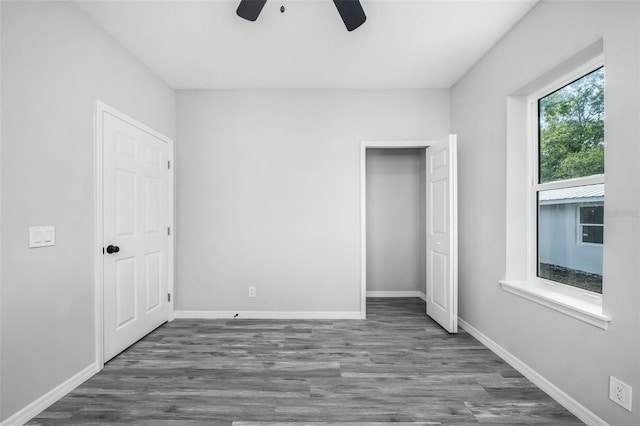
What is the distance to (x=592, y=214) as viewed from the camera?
1.87 metres

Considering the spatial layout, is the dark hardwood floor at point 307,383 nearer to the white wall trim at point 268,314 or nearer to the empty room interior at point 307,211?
the empty room interior at point 307,211

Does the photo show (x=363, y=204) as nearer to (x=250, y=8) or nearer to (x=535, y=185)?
(x=535, y=185)

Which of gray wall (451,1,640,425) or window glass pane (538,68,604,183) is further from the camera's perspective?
window glass pane (538,68,604,183)

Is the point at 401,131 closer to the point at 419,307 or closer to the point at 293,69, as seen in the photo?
the point at 293,69

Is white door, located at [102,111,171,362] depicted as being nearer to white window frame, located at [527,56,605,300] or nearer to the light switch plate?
the light switch plate

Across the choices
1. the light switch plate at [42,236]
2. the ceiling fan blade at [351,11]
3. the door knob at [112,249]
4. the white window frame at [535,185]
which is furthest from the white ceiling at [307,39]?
the door knob at [112,249]

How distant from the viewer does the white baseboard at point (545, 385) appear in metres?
1.74

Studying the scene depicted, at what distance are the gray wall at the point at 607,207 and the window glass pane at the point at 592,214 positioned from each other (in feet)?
0.69

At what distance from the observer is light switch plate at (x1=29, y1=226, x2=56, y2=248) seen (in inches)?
70.8

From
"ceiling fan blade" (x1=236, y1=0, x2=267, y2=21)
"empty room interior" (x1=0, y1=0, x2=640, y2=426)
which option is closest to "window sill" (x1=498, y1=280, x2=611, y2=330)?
"empty room interior" (x1=0, y1=0, x2=640, y2=426)

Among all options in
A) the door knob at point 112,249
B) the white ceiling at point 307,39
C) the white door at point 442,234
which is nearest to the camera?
the white ceiling at point 307,39

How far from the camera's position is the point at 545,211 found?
2309mm

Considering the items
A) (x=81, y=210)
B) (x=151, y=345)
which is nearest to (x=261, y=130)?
(x=81, y=210)

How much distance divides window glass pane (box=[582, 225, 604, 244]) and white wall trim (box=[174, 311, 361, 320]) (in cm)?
228
